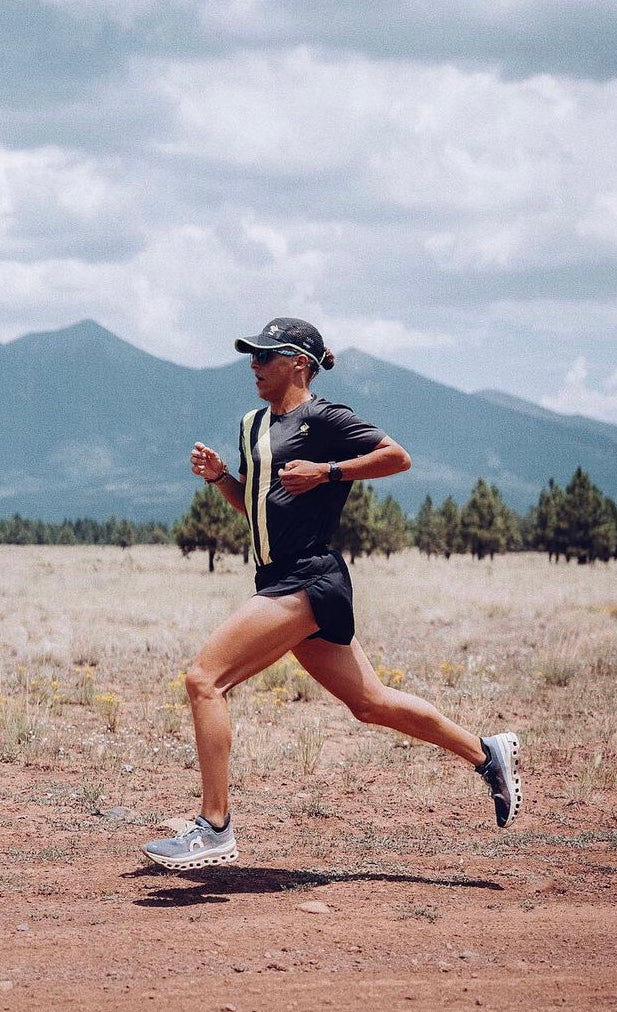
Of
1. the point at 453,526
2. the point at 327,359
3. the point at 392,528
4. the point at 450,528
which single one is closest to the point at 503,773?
the point at 327,359

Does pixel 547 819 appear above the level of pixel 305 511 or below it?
below

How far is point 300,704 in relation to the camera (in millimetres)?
11562

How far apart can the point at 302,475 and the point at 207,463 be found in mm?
700

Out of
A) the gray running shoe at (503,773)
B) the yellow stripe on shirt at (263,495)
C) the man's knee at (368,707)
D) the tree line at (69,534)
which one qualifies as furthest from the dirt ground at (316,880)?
the tree line at (69,534)

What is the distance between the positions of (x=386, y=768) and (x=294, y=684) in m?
3.50

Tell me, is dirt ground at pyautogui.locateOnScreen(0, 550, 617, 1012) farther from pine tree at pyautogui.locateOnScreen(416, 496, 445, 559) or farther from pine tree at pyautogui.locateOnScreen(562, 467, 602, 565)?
pine tree at pyautogui.locateOnScreen(416, 496, 445, 559)

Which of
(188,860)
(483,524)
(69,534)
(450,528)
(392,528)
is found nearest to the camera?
(188,860)

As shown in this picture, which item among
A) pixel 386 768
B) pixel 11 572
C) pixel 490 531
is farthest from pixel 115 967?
pixel 490 531

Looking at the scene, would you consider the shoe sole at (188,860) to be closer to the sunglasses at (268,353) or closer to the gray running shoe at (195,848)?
the gray running shoe at (195,848)

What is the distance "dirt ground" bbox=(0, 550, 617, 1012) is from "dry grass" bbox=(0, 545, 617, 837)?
47mm

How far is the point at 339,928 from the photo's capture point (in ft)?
16.1

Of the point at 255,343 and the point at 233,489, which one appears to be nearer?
the point at 255,343

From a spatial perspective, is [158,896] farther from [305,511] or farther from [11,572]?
[11,572]

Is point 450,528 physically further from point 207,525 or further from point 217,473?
point 217,473
